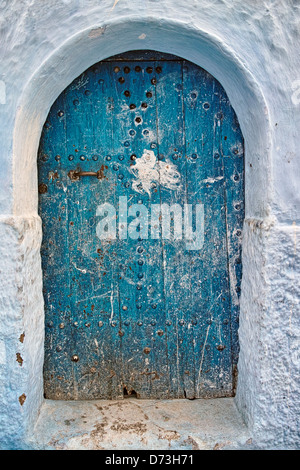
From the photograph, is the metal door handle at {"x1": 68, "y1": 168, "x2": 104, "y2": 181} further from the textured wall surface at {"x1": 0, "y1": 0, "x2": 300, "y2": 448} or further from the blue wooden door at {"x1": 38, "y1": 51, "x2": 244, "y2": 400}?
the textured wall surface at {"x1": 0, "y1": 0, "x2": 300, "y2": 448}

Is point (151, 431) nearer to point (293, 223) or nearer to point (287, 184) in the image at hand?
point (293, 223)

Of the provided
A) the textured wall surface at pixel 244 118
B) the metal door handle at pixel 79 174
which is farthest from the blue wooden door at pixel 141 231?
the textured wall surface at pixel 244 118

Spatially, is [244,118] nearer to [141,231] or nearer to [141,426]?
[141,231]

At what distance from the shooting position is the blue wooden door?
71.6 inches

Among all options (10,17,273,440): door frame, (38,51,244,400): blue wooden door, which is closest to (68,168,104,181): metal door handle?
(38,51,244,400): blue wooden door

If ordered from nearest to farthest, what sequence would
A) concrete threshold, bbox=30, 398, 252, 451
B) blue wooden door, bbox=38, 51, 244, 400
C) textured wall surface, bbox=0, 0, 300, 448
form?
textured wall surface, bbox=0, 0, 300, 448 → concrete threshold, bbox=30, 398, 252, 451 → blue wooden door, bbox=38, 51, 244, 400

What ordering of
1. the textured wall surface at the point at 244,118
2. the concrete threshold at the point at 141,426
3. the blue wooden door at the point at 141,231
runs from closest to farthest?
1. the textured wall surface at the point at 244,118
2. the concrete threshold at the point at 141,426
3. the blue wooden door at the point at 141,231

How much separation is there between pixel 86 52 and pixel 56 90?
220 millimetres

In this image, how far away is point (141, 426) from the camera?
1.73 meters

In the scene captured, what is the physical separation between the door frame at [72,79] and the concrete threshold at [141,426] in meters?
0.09

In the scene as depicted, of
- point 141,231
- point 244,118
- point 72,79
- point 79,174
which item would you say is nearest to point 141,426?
point 141,231

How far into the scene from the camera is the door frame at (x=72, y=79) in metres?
1.57

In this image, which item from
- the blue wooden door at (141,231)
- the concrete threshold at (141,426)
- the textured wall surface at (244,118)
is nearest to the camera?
the textured wall surface at (244,118)

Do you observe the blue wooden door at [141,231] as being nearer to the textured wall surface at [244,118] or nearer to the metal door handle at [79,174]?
the metal door handle at [79,174]
